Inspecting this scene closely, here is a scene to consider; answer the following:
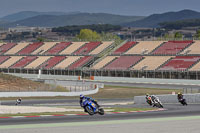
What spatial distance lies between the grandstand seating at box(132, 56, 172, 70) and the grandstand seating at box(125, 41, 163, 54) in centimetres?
566

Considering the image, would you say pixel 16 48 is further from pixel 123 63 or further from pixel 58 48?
pixel 123 63

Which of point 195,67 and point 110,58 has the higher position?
point 110,58

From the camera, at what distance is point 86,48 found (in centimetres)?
12550

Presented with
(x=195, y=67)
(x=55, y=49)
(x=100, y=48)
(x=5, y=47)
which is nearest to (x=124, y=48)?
(x=100, y=48)

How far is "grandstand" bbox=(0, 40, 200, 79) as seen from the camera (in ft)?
317

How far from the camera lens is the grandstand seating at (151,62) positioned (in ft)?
324

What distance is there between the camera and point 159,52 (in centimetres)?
10888

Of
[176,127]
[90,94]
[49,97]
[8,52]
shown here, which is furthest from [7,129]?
[8,52]

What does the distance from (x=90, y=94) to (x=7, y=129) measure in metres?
47.8

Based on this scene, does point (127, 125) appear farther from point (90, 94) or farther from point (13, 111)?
point (90, 94)

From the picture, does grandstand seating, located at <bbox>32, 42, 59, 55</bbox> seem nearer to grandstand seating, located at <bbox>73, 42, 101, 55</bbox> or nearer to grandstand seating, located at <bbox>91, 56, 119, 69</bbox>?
grandstand seating, located at <bbox>73, 42, 101, 55</bbox>

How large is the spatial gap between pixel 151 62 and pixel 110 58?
1384 cm

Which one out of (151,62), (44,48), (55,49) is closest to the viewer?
(151,62)

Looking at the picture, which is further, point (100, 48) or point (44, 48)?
point (44, 48)
